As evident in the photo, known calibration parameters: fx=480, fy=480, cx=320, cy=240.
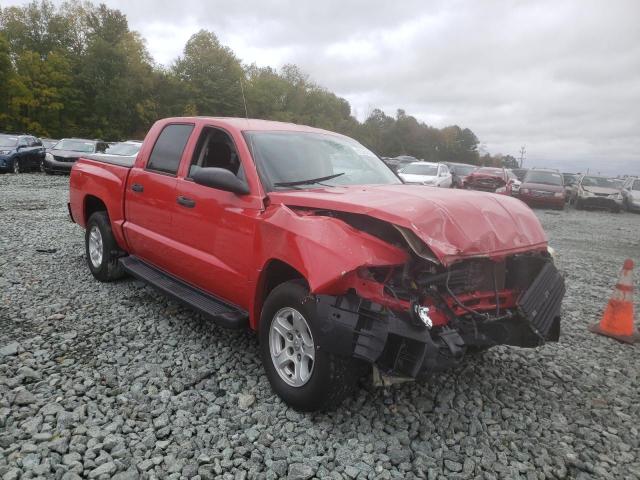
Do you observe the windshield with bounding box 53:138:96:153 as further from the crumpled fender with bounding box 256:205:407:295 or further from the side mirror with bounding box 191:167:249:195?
the crumpled fender with bounding box 256:205:407:295

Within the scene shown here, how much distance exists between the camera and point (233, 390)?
3.32 metres

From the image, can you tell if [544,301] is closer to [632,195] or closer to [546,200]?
[546,200]

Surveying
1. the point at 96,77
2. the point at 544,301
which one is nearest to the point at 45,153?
the point at 544,301

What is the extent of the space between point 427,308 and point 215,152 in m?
2.28

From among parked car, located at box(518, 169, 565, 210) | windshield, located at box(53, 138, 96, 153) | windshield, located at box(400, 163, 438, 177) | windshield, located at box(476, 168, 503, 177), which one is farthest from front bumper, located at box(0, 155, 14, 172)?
parked car, located at box(518, 169, 565, 210)

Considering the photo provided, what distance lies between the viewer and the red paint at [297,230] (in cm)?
271

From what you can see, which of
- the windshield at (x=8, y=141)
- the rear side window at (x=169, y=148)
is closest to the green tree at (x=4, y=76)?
the windshield at (x=8, y=141)

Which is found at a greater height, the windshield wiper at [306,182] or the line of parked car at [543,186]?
the windshield wiper at [306,182]

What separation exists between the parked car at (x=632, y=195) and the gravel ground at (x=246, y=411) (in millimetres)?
19749

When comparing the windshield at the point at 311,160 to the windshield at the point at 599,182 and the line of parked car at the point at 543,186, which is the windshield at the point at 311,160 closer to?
the line of parked car at the point at 543,186

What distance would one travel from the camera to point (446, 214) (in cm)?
283

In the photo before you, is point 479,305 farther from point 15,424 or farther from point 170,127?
point 170,127

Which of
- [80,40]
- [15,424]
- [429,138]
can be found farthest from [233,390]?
[429,138]

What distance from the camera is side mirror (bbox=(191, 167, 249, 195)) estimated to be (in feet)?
11.1
